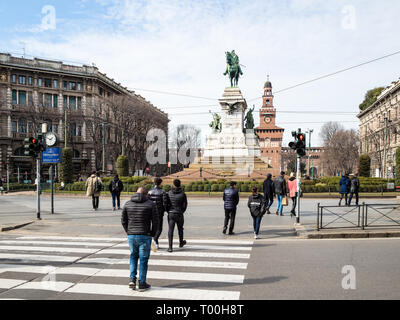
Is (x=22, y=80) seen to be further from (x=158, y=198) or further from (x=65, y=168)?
(x=158, y=198)

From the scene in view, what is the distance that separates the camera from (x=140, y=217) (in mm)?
6125

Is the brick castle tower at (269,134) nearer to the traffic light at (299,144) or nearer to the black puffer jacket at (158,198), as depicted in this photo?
the traffic light at (299,144)

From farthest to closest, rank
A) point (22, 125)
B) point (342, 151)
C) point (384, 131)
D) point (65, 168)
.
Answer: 1. point (342, 151)
2. point (384, 131)
3. point (22, 125)
4. point (65, 168)

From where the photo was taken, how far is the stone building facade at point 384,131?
207 ft

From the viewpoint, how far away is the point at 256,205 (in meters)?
10.9

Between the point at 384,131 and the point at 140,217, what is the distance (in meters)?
68.3

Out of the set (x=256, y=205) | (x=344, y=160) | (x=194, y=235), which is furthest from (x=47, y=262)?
(x=344, y=160)

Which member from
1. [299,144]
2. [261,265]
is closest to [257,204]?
[261,265]

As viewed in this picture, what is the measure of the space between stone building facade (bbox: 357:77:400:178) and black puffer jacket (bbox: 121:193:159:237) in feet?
176

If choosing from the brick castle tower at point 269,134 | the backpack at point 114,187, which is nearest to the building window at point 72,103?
the backpack at point 114,187
